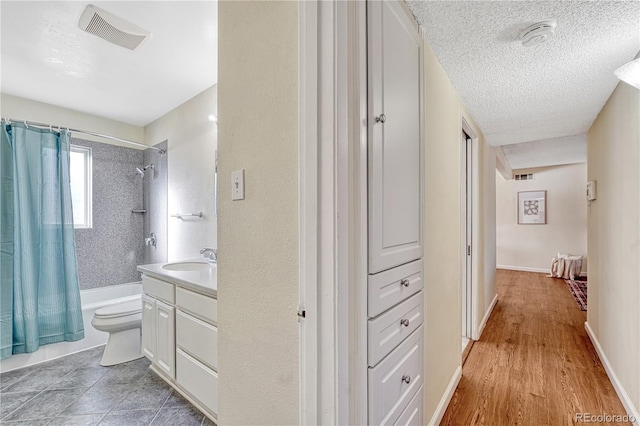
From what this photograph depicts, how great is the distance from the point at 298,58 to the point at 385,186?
49 cm

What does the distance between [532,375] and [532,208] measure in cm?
515

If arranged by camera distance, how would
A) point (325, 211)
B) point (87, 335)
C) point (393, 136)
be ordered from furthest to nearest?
point (87, 335), point (393, 136), point (325, 211)

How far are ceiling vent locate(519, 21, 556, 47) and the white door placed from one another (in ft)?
4.17

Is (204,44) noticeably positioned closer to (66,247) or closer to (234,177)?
(234,177)

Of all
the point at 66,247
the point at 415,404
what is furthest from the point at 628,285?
the point at 66,247

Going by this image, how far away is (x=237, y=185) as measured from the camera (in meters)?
1.06

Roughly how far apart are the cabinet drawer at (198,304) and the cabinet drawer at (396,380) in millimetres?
867

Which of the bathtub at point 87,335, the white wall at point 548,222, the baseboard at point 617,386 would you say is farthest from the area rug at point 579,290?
the bathtub at point 87,335

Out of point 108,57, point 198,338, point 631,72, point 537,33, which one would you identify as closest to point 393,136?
point 537,33

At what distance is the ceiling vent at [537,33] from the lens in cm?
138

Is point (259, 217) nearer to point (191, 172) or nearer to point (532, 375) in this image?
point (191, 172)

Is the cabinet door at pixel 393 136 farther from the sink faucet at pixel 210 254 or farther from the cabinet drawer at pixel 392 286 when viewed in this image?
the sink faucet at pixel 210 254

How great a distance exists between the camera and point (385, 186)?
1023 mm

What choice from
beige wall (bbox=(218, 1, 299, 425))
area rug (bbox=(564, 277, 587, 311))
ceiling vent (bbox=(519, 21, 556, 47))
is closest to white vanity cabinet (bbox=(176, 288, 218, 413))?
beige wall (bbox=(218, 1, 299, 425))
